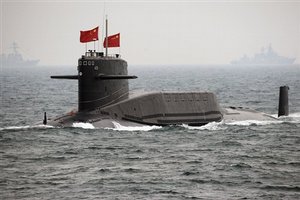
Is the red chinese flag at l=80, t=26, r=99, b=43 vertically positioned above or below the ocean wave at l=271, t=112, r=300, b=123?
above

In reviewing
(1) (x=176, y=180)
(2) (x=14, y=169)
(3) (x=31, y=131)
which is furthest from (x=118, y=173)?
(3) (x=31, y=131)

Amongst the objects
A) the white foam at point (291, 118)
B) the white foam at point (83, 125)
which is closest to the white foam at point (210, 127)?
the white foam at point (83, 125)

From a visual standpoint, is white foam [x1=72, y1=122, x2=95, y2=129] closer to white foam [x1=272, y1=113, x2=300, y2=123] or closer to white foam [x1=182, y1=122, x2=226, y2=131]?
white foam [x1=182, y1=122, x2=226, y2=131]

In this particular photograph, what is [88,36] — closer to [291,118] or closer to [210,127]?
[210,127]

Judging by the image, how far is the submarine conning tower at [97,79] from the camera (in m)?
43.5

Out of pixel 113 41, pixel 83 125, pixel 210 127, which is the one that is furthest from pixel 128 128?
pixel 113 41

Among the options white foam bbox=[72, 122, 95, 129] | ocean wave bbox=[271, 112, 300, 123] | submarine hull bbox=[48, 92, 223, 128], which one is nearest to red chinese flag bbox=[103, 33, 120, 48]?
submarine hull bbox=[48, 92, 223, 128]

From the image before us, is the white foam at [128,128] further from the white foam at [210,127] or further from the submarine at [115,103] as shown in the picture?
the white foam at [210,127]

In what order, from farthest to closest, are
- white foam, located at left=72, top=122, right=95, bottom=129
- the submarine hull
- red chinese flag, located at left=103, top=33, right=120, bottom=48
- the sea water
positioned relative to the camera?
red chinese flag, located at left=103, top=33, right=120, bottom=48 → the submarine hull → white foam, located at left=72, top=122, right=95, bottom=129 → the sea water

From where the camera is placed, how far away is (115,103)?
44.5 m

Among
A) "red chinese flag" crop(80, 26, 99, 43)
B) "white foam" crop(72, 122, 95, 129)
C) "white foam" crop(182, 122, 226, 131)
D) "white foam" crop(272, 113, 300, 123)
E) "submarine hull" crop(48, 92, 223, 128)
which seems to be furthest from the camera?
"white foam" crop(272, 113, 300, 123)

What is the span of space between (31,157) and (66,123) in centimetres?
897

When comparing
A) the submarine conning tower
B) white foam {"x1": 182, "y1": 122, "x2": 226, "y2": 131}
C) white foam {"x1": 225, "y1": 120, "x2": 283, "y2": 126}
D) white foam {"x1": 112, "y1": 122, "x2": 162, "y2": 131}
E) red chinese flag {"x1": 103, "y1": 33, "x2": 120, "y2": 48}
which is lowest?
white foam {"x1": 225, "y1": 120, "x2": 283, "y2": 126}

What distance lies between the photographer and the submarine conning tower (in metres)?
43.5
